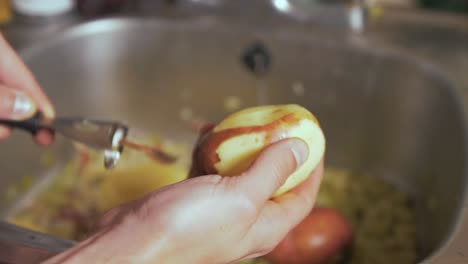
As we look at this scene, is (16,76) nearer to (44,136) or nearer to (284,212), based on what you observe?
(44,136)

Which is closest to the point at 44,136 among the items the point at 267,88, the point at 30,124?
the point at 30,124

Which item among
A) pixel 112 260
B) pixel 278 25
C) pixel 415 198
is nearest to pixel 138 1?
pixel 278 25

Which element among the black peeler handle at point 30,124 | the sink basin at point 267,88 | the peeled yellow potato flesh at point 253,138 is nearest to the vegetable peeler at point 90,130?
the black peeler handle at point 30,124

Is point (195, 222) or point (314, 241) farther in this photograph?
point (314, 241)

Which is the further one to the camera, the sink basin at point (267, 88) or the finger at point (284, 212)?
the sink basin at point (267, 88)

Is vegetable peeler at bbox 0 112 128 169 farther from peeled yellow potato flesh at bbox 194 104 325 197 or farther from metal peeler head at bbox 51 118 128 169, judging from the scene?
peeled yellow potato flesh at bbox 194 104 325 197

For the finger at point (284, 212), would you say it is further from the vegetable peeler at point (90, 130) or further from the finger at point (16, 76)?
the finger at point (16, 76)
